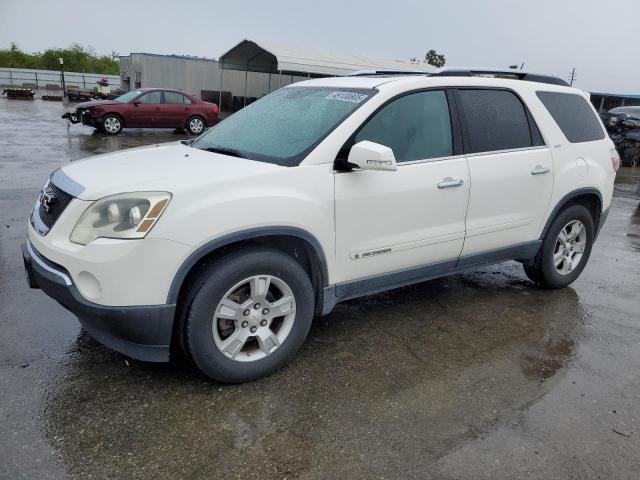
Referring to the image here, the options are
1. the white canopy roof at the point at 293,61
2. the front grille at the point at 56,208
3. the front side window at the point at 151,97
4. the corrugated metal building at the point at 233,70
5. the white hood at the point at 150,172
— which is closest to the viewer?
the white hood at the point at 150,172

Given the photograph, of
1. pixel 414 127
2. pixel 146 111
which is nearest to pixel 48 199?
pixel 414 127

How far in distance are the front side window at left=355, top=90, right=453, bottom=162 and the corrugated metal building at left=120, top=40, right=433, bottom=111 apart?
21013 millimetres

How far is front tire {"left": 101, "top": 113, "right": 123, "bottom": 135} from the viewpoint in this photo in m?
15.8

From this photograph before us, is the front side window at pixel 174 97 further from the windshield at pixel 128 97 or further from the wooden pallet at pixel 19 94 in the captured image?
the wooden pallet at pixel 19 94

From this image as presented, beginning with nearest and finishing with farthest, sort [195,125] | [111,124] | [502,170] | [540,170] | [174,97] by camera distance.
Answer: [502,170], [540,170], [111,124], [174,97], [195,125]

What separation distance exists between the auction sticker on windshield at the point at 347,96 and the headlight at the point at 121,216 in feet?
4.82

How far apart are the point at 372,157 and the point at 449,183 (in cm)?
90

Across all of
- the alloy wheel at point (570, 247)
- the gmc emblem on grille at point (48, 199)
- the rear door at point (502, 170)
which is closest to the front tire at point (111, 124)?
the gmc emblem on grille at point (48, 199)

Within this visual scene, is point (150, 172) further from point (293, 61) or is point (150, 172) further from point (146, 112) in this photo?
point (293, 61)

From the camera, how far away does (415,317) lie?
4.25 metres

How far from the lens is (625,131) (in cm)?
1717

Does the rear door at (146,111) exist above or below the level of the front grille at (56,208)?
below

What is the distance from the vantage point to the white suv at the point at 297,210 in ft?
9.00

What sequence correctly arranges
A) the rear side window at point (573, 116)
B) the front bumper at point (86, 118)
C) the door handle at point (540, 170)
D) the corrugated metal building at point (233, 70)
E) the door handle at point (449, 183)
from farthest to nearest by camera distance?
the corrugated metal building at point (233, 70)
the front bumper at point (86, 118)
the rear side window at point (573, 116)
the door handle at point (540, 170)
the door handle at point (449, 183)
